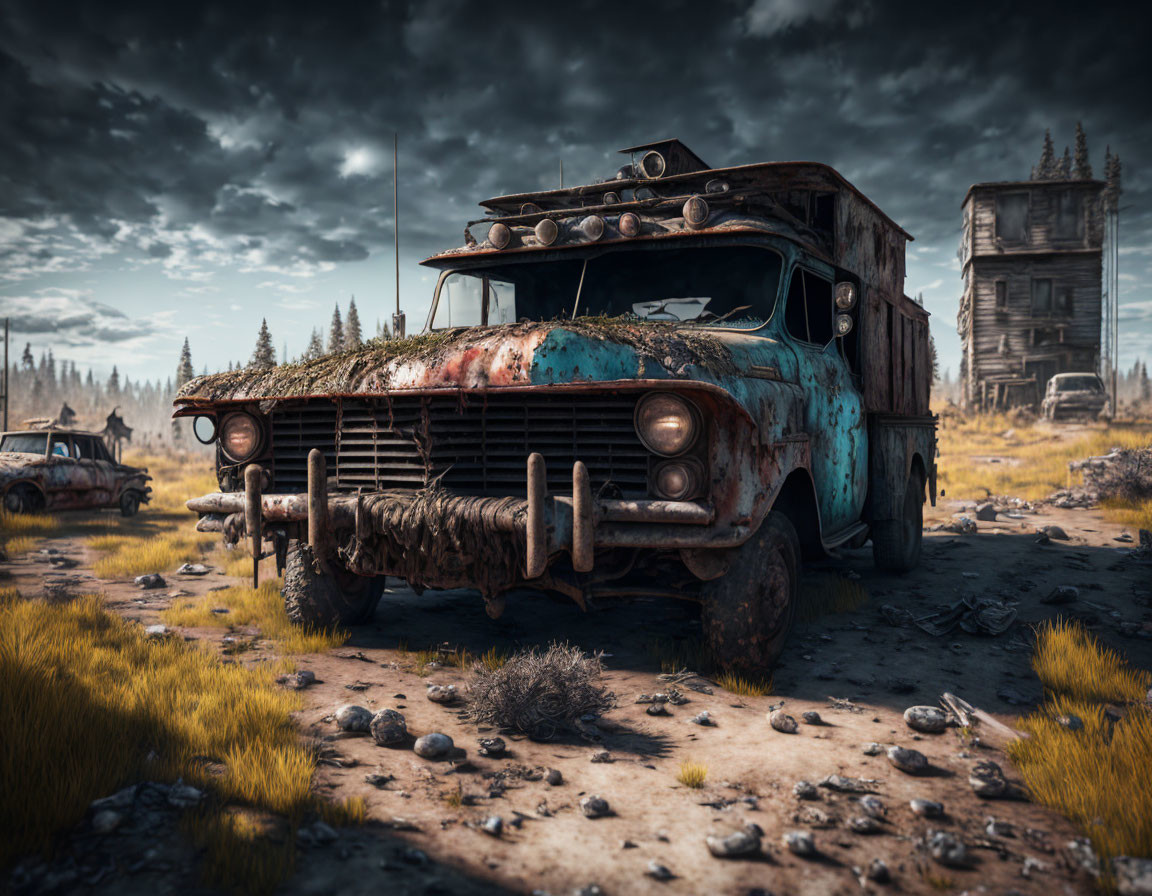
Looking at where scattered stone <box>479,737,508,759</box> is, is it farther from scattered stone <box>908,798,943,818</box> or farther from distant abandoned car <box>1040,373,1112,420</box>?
distant abandoned car <box>1040,373,1112,420</box>

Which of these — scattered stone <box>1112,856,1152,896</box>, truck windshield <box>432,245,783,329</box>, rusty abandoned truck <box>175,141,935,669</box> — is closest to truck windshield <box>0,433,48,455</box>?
rusty abandoned truck <box>175,141,935,669</box>

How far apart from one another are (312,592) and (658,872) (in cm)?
339

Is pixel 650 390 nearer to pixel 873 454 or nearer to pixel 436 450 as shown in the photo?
pixel 436 450

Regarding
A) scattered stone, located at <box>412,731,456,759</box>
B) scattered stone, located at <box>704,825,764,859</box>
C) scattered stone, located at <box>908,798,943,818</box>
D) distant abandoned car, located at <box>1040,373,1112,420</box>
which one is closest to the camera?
scattered stone, located at <box>704,825,764,859</box>

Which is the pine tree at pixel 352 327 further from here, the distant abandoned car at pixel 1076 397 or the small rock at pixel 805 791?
the small rock at pixel 805 791

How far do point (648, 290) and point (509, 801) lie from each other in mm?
3356

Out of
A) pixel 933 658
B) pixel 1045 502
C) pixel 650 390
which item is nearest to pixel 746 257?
pixel 650 390

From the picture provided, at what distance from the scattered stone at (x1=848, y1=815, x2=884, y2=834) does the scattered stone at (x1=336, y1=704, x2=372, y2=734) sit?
2170 mm

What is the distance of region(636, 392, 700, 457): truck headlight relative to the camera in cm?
376

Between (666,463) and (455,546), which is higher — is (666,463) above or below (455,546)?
above

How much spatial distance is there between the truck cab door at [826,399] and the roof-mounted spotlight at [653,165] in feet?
4.25

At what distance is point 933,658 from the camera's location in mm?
4965

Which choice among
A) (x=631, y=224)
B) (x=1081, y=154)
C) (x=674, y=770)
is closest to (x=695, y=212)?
(x=631, y=224)

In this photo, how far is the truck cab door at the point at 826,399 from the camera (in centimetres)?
501
